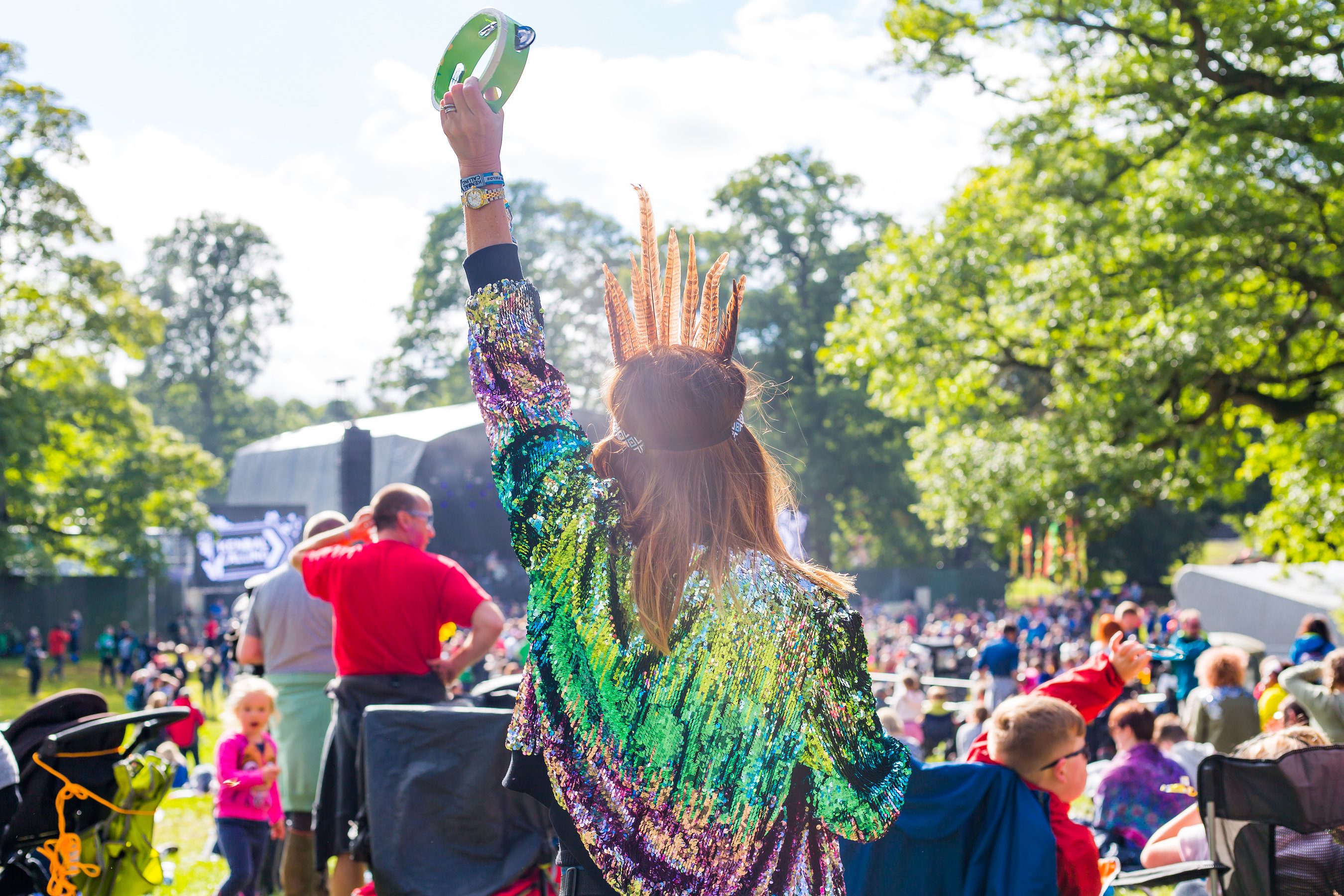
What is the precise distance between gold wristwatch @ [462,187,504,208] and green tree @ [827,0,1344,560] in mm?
9441

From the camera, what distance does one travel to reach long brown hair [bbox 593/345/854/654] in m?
1.32

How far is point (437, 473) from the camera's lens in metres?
22.2

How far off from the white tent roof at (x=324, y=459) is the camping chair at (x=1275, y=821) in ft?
56.5

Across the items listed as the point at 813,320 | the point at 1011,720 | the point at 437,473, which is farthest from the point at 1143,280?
the point at 813,320

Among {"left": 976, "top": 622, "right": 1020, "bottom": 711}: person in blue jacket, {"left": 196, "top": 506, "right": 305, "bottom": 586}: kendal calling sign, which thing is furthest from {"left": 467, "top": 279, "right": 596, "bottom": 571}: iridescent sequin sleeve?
{"left": 196, "top": 506, "right": 305, "bottom": 586}: kendal calling sign

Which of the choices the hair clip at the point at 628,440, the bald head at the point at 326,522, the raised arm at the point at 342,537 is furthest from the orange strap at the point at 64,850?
the hair clip at the point at 628,440

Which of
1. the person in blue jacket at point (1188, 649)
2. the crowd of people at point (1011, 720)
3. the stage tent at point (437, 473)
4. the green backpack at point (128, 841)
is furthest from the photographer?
the stage tent at point (437, 473)

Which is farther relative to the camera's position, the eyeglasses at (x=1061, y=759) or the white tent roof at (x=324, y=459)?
the white tent roof at (x=324, y=459)

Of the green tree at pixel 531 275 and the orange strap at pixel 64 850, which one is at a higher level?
the green tree at pixel 531 275

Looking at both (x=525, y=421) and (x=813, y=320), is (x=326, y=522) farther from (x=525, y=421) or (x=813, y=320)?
(x=813, y=320)

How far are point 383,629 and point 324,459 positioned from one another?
73.4 feet

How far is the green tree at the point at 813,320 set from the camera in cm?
3559

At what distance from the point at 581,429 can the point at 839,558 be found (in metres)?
42.0

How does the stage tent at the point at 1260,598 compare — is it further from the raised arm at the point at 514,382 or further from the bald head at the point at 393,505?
the raised arm at the point at 514,382
